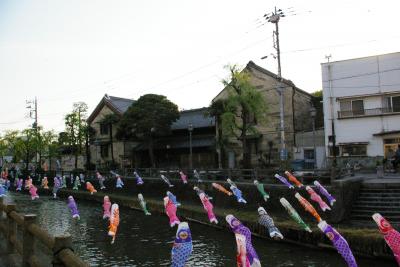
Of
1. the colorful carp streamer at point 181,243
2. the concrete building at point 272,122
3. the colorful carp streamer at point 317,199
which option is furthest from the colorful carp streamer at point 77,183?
the colorful carp streamer at point 181,243

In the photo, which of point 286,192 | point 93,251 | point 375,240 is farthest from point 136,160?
point 375,240

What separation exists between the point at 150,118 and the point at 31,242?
36.6 m

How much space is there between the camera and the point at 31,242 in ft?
20.3

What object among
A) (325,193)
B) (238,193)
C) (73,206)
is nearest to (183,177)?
(238,193)

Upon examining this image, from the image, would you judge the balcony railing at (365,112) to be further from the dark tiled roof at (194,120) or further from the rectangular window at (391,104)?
the dark tiled roof at (194,120)

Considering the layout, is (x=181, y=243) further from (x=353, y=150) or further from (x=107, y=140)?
(x=107, y=140)

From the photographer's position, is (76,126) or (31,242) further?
(76,126)

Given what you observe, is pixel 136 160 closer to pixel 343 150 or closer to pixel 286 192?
pixel 343 150

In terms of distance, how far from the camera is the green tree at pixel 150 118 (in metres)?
42.6

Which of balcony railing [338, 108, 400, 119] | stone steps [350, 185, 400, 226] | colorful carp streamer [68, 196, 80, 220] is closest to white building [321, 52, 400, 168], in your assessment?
balcony railing [338, 108, 400, 119]

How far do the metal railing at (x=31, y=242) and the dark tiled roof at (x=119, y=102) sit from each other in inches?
1768

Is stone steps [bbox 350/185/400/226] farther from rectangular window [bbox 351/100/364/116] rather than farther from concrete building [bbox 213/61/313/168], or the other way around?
concrete building [bbox 213/61/313/168]

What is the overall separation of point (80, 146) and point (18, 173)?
29.4 feet

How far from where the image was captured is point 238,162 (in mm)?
41250
